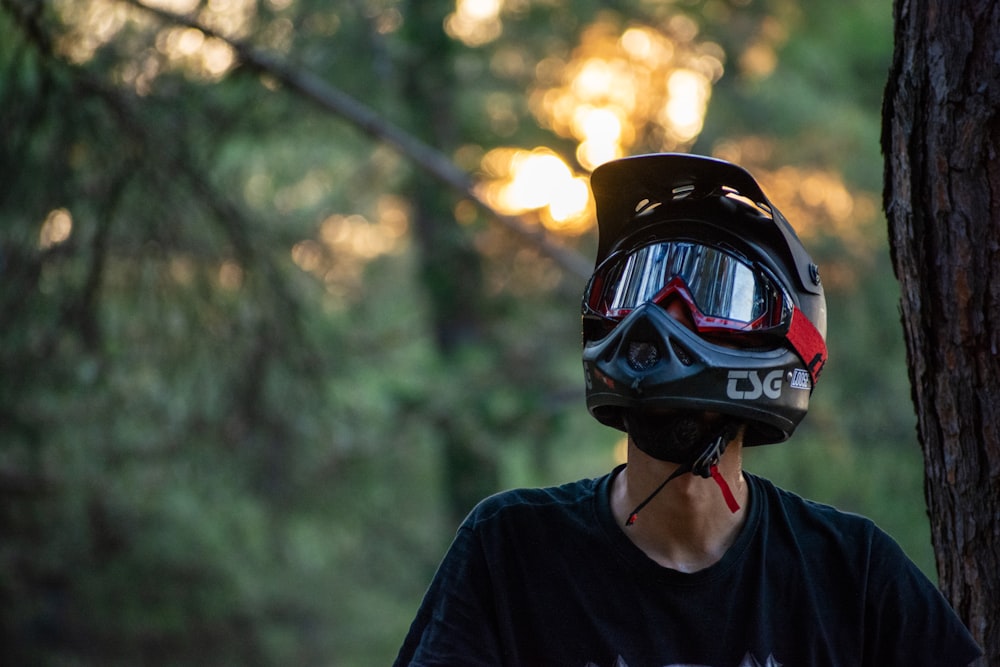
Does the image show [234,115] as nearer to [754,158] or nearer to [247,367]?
[247,367]

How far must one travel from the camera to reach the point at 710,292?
2.32 metres

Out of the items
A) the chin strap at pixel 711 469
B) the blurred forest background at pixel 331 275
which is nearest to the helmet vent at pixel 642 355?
the chin strap at pixel 711 469

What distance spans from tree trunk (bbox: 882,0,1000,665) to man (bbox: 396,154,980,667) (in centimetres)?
35

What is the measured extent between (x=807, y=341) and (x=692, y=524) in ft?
1.53

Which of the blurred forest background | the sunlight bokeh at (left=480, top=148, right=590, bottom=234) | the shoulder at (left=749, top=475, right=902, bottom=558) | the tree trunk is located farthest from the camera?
the sunlight bokeh at (left=480, top=148, right=590, bottom=234)

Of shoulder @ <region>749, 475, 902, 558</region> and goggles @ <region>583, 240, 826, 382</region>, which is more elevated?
goggles @ <region>583, 240, 826, 382</region>

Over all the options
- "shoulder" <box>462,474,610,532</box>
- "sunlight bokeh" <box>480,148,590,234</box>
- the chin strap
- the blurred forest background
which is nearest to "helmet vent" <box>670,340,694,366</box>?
the chin strap

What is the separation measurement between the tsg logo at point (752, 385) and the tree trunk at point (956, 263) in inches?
21.0

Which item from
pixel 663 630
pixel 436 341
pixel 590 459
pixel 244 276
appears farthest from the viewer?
pixel 590 459

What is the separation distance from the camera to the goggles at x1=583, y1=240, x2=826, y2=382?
2.32m

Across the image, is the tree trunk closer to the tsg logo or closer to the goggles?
the goggles

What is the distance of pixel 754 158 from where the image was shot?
41.8ft

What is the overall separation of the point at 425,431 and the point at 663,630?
11.6m

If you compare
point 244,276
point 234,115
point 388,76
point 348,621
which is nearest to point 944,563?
point 244,276
